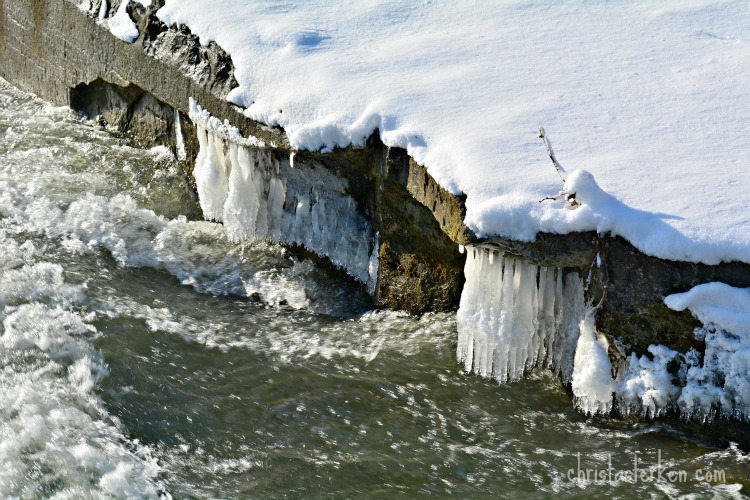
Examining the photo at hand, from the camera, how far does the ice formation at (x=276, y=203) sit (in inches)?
198

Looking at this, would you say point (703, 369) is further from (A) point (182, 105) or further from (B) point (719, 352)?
(A) point (182, 105)

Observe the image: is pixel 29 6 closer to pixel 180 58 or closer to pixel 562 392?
pixel 180 58

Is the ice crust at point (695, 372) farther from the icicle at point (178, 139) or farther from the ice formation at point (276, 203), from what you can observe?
the icicle at point (178, 139)

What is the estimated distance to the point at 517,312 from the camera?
416 centimetres

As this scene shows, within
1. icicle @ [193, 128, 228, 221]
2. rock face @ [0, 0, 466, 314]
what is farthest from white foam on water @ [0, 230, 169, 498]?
rock face @ [0, 0, 466, 314]

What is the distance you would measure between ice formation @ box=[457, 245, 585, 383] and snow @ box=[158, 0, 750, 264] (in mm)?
225

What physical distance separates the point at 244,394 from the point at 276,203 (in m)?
1.28

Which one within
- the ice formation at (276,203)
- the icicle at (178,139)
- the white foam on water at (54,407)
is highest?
the icicle at (178,139)

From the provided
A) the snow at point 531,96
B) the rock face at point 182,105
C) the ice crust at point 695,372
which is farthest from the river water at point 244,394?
the snow at point 531,96

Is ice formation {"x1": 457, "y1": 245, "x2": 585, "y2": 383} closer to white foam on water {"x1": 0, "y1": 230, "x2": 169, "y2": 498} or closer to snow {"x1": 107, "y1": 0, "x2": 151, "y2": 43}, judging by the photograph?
white foam on water {"x1": 0, "y1": 230, "x2": 169, "y2": 498}

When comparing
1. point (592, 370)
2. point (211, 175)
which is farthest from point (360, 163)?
point (592, 370)

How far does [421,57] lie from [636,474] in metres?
2.46

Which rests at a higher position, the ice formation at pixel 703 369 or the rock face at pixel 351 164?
the rock face at pixel 351 164

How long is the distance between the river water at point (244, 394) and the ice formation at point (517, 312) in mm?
148
